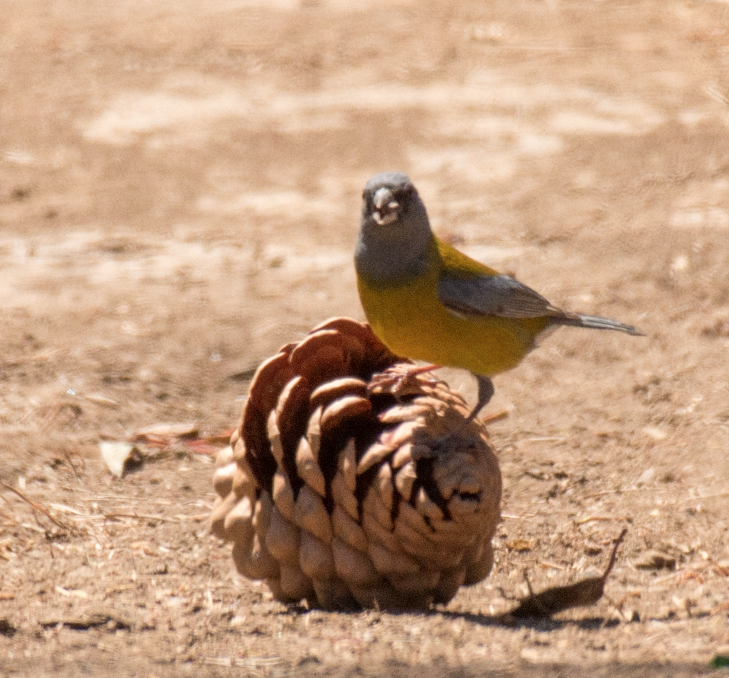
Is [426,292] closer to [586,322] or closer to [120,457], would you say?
[586,322]

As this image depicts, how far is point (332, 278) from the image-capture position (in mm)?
6117

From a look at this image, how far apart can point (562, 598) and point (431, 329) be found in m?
1.16

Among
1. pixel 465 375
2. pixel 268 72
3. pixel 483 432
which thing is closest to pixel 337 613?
pixel 483 432

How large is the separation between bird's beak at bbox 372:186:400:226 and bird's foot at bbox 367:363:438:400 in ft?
2.29

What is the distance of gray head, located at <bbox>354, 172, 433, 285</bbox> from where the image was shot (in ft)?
13.1

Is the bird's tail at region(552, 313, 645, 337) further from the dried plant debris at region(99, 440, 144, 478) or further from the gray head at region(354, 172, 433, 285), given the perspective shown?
the dried plant debris at region(99, 440, 144, 478)

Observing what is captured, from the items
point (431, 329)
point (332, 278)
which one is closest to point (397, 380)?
point (431, 329)

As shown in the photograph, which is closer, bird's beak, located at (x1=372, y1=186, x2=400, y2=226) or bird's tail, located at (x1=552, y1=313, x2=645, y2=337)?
bird's beak, located at (x1=372, y1=186, x2=400, y2=226)

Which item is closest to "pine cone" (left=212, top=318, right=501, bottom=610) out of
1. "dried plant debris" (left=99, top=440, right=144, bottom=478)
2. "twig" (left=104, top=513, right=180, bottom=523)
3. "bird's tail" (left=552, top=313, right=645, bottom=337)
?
"twig" (left=104, top=513, right=180, bottom=523)

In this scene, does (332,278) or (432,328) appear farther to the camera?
(332,278)

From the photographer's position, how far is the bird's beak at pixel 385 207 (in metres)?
4.00

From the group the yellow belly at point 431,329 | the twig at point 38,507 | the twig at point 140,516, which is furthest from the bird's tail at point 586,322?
the twig at point 38,507

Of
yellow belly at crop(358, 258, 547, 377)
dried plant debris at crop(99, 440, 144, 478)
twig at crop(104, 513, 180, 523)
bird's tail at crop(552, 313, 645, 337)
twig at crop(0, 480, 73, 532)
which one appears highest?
yellow belly at crop(358, 258, 547, 377)

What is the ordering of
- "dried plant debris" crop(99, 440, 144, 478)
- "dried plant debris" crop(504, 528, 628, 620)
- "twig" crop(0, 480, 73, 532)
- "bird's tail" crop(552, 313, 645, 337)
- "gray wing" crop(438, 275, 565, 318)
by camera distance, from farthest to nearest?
"bird's tail" crop(552, 313, 645, 337), "dried plant debris" crop(99, 440, 144, 478), "gray wing" crop(438, 275, 565, 318), "twig" crop(0, 480, 73, 532), "dried plant debris" crop(504, 528, 628, 620)
